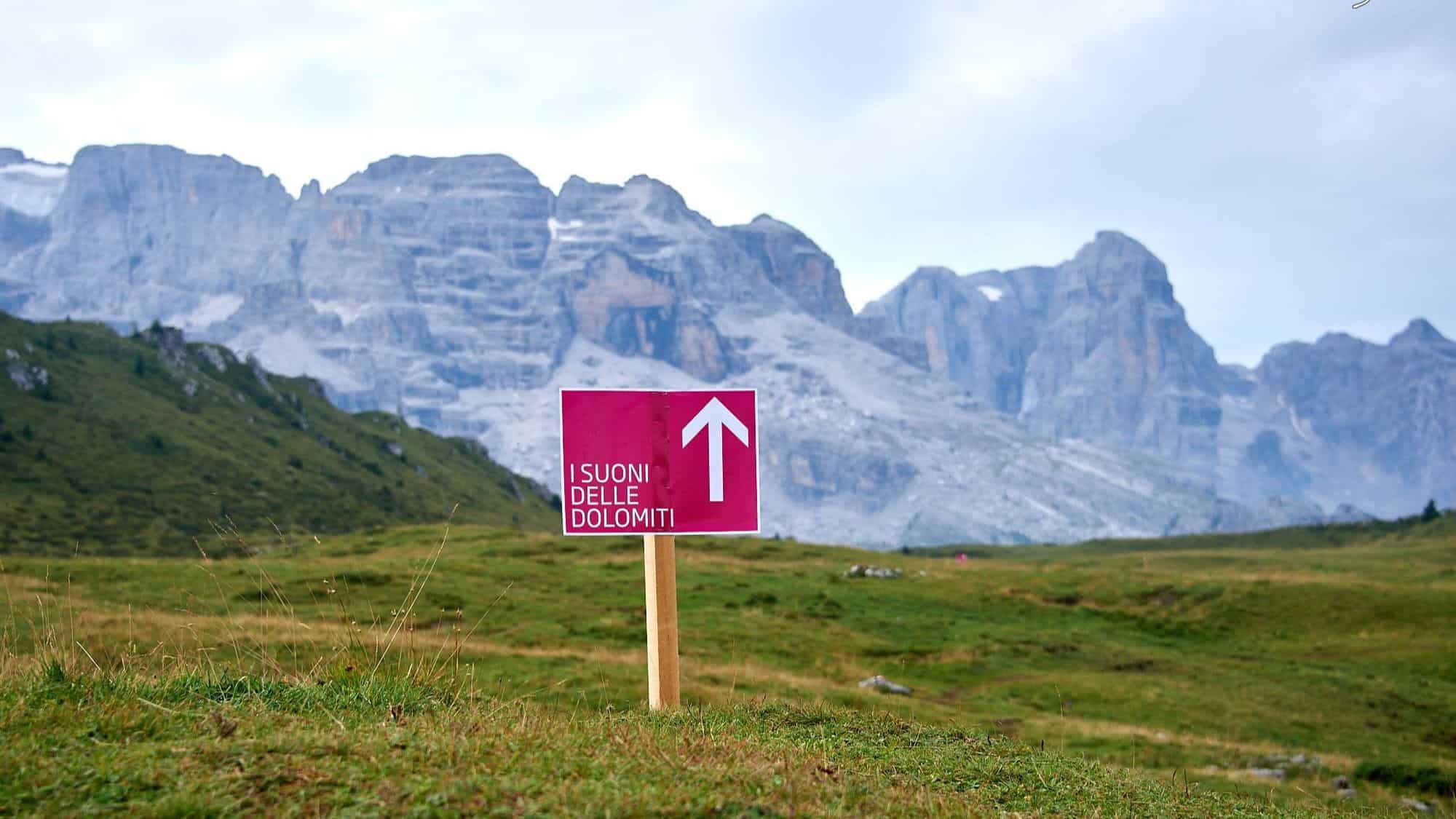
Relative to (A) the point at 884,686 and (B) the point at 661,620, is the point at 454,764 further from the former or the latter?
(A) the point at 884,686

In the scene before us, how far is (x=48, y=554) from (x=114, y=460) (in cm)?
4253

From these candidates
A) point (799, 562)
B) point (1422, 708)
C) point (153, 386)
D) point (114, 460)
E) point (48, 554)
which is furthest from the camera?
point (153, 386)

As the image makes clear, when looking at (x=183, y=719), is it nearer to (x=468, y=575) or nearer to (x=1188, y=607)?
(x=468, y=575)

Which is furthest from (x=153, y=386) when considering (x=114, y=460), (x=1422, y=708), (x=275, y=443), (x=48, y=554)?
(x=1422, y=708)

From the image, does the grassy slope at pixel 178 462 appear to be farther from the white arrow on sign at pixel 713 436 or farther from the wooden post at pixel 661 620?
the white arrow on sign at pixel 713 436

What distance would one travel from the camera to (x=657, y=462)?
11547 millimetres

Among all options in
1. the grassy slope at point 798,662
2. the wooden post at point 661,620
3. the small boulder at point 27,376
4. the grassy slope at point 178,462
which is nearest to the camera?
the grassy slope at point 798,662

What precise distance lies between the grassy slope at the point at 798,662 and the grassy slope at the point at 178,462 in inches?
2340

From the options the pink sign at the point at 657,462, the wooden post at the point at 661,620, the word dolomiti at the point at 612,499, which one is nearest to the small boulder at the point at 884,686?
the wooden post at the point at 661,620

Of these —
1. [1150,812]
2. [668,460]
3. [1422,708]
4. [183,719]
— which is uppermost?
[668,460]

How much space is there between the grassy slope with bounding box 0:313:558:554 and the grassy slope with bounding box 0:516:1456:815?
5942 cm

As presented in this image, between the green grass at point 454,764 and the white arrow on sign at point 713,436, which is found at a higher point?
the white arrow on sign at point 713,436

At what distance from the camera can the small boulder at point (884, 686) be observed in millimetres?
26703

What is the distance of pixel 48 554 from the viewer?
8688cm
